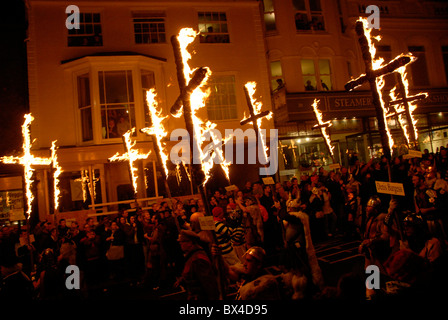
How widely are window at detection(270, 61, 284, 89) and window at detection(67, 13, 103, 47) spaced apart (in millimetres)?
8482

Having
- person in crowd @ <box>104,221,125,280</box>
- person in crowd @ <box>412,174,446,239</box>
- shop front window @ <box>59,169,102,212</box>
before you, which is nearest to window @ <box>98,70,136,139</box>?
shop front window @ <box>59,169,102,212</box>

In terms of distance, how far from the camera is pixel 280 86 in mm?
16703

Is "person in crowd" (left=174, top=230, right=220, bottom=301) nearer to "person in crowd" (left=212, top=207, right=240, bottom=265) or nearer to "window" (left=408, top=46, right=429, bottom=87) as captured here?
"person in crowd" (left=212, top=207, right=240, bottom=265)

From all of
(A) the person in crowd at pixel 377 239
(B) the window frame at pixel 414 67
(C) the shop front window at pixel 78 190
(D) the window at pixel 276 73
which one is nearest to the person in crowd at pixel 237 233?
(A) the person in crowd at pixel 377 239

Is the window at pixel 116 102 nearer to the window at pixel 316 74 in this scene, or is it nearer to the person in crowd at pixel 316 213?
the person in crowd at pixel 316 213

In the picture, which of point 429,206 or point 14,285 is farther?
point 429,206

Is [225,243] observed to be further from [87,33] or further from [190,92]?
[87,33]

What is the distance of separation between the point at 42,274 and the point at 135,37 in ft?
40.8

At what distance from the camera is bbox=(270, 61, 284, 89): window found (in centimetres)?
1760

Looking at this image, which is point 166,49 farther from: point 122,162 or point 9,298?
point 9,298

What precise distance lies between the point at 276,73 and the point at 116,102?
322 inches

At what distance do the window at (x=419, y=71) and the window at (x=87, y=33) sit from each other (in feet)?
55.3

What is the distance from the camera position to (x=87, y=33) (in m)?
15.7

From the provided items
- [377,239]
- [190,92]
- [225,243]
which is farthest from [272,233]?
[190,92]
